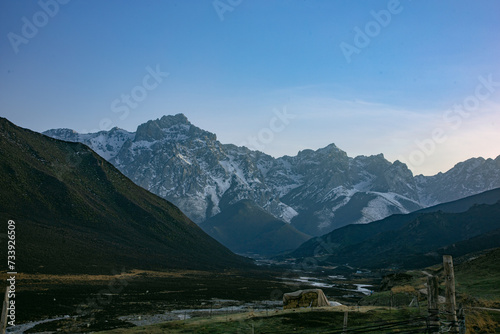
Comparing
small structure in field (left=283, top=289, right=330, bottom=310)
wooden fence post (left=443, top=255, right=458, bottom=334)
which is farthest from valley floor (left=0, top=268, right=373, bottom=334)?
wooden fence post (left=443, top=255, right=458, bottom=334)

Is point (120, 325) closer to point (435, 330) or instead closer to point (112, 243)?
point (435, 330)

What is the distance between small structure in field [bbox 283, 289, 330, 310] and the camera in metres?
51.4

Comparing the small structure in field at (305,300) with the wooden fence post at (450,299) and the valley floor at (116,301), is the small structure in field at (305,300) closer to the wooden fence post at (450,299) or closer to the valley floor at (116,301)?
the valley floor at (116,301)

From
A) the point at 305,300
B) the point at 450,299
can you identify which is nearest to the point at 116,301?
the point at 305,300

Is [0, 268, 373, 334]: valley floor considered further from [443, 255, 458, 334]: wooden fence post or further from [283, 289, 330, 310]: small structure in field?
[443, 255, 458, 334]: wooden fence post

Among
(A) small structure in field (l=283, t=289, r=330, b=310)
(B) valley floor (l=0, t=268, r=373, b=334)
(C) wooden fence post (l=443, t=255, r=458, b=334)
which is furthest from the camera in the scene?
(B) valley floor (l=0, t=268, r=373, b=334)

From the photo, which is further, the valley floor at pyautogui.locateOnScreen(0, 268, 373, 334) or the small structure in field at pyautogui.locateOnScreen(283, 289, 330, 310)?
the valley floor at pyautogui.locateOnScreen(0, 268, 373, 334)

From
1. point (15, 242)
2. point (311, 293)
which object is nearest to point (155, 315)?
point (311, 293)

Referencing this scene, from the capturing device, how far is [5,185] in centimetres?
18012

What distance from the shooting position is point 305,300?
170 feet

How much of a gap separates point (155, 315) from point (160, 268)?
108557 millimetres

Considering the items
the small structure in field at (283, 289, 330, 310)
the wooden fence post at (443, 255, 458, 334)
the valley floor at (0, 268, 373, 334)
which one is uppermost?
the wooden fence post at (443, 255, 458, 334)

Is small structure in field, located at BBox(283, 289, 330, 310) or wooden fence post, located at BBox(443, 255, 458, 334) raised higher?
wooden fence post, located at BBox(443, 255, 458, 334)

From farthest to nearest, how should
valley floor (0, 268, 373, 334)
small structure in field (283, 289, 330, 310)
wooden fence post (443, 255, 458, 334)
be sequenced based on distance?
valley floor (0, 268, 373, 334) < small structure in field (283, 289, 330, 310) < wooden fence post (443, 255, 458, 334)
